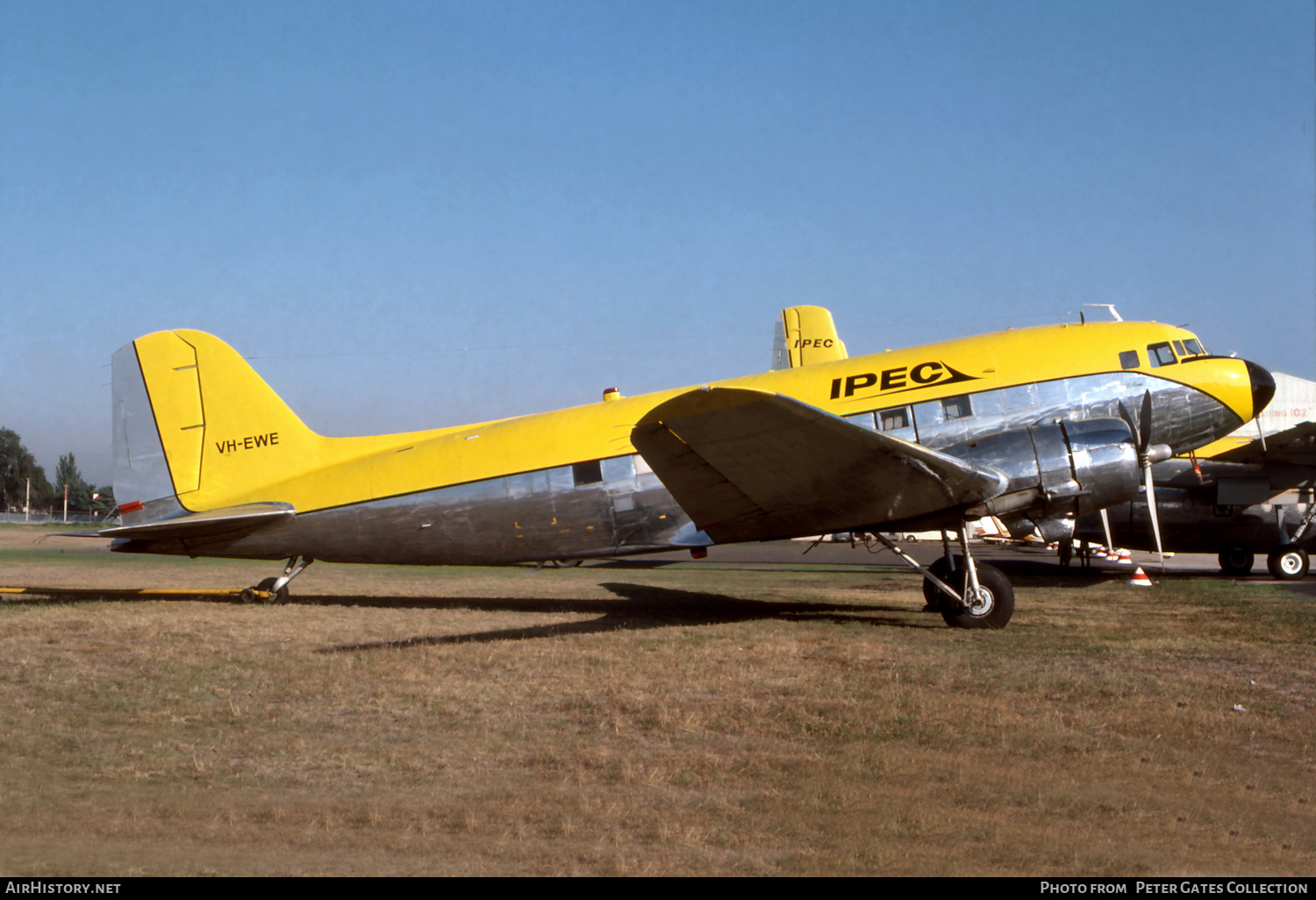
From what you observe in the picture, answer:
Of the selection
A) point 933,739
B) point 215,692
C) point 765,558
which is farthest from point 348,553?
point 765,558

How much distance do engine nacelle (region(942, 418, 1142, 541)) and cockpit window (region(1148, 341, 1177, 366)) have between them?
1381 millimetres

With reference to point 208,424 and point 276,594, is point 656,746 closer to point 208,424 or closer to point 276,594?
point 276,594

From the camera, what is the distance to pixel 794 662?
859cm

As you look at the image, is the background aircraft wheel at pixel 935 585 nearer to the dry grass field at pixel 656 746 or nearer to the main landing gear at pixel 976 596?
the main landing gear at pixel 976 596

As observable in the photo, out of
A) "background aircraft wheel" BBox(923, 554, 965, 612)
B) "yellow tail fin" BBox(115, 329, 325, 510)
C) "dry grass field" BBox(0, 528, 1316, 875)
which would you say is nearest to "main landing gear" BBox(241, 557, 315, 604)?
"yellow tail fin" BBox(115, 329, 325, 510)

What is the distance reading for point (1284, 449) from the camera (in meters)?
19.5

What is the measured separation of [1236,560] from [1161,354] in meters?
12.8

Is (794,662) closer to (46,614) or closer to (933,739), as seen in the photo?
(933,739)

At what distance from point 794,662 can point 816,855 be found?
4.73 meters

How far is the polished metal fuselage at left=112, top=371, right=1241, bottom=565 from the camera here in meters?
10.9

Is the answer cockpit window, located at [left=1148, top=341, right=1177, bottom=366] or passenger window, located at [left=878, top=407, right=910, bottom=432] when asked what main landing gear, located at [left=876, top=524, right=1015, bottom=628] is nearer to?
passenger window, located at [left=878, top=407, right=910, bottom=432]

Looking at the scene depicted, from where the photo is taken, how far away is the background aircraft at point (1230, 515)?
20.4 meters

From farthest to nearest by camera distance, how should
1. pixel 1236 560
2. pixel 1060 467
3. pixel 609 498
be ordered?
1. pixel 1236 560
2. pixel 609 498
3. pixel 1060 467

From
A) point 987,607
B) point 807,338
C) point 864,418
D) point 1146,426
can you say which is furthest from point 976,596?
point 807,338
